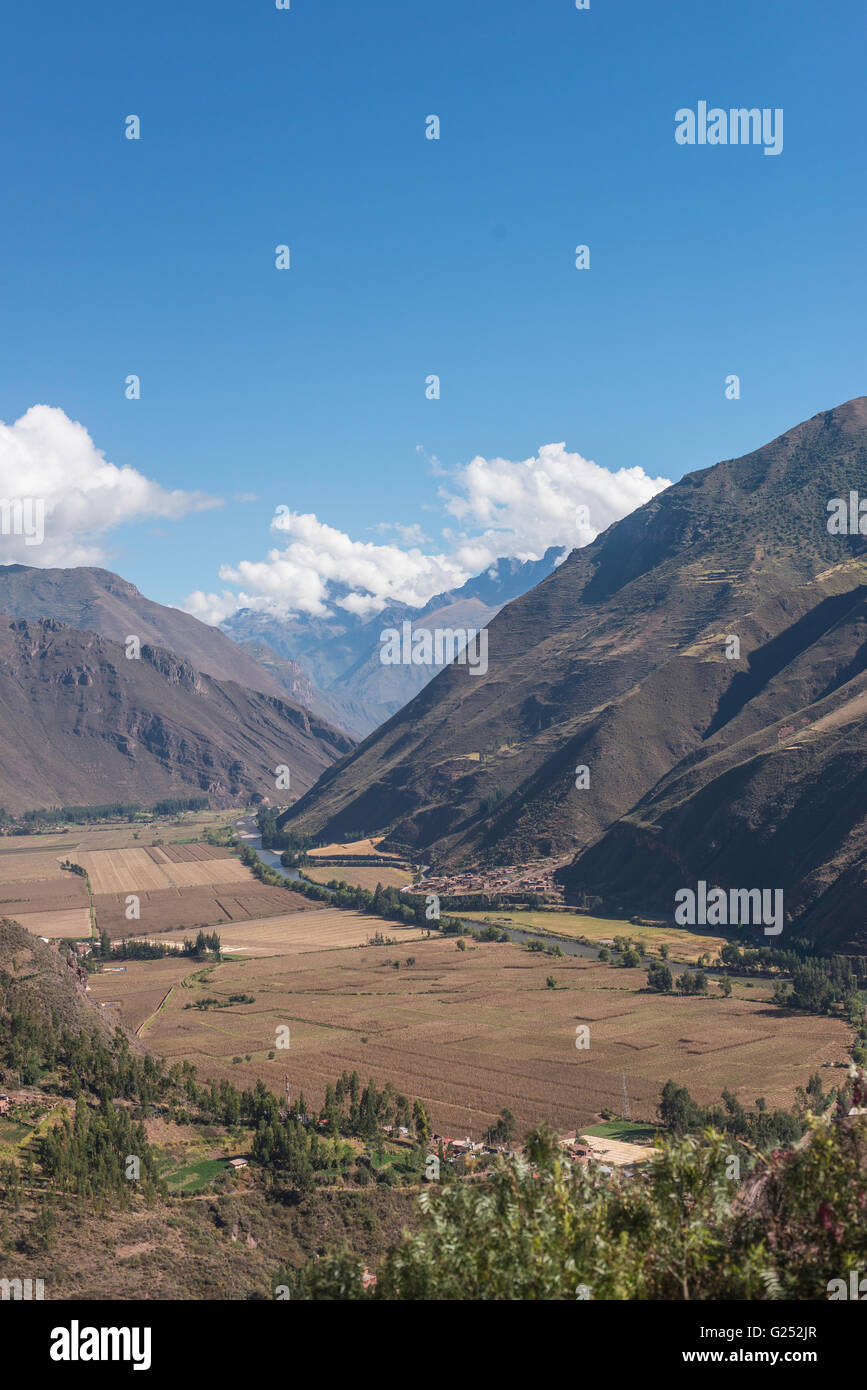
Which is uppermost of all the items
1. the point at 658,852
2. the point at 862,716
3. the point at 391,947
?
the point at 862,716

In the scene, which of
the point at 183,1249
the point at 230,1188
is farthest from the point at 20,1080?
the point at 183,1249

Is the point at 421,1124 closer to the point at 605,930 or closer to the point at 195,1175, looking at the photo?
the point at 195,1175

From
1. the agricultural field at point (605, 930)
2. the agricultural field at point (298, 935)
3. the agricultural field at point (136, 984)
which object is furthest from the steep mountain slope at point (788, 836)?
the agricultural field at point (136, 984)

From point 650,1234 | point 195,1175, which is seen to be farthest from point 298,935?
point 650,1234

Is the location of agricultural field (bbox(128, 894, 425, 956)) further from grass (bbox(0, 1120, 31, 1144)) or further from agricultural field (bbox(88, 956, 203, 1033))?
grass (bbox(0, 1120, 31, 1144))

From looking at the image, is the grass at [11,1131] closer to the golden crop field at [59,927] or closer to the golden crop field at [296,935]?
the golden crop field at [296,935]
